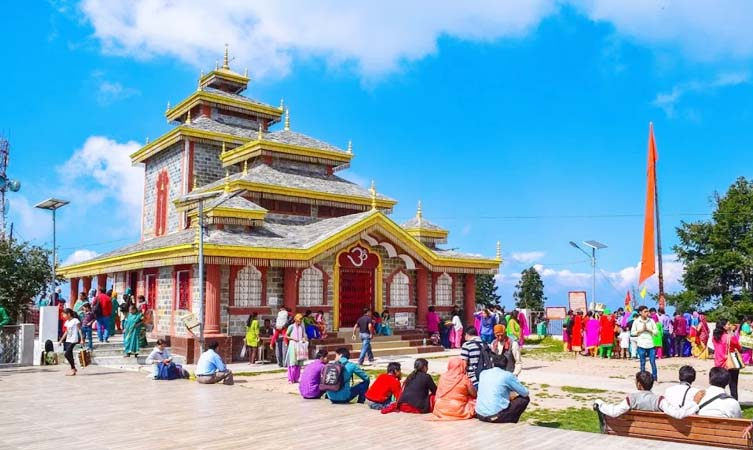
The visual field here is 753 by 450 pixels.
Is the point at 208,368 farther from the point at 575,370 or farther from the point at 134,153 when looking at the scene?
the point at 134,153

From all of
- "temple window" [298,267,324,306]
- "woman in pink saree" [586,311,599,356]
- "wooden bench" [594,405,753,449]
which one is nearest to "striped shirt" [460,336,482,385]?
"wooden bench" [594,405,753,449]

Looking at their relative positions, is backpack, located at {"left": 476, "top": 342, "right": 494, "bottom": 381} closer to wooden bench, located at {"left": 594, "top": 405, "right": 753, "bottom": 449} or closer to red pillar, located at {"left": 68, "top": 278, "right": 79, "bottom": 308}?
wooden bench, located at {"left": 594, "top": 405, "right": 753, "bottom": 449}

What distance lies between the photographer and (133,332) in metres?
19.5

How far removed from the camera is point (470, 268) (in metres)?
26.5

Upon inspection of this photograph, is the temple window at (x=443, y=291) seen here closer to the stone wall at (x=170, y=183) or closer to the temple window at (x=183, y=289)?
the temple window at (x=183, y=289)

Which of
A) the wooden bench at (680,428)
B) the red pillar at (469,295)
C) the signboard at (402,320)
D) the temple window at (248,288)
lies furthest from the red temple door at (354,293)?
the wooden bench at (680,428)

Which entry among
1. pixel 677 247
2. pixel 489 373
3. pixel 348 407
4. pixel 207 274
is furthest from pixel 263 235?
pixel 677 247

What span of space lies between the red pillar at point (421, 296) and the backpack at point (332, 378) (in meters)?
13.6

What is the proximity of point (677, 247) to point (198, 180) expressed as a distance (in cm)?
2277

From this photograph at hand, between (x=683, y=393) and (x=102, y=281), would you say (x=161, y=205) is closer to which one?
(x=102, y=281)

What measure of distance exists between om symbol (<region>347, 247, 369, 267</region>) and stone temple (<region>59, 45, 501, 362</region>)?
46 millimetres

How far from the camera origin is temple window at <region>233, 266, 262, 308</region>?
→ 20.7 meters

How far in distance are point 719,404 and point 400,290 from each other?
17.4m

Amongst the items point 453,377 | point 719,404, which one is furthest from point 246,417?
point 719,404
